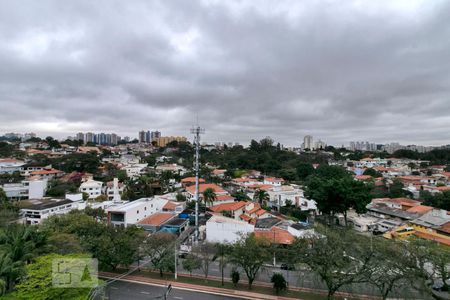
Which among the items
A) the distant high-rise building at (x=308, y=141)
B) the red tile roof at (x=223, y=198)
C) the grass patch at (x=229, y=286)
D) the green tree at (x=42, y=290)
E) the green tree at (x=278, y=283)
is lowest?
the grass patch at (x=229, y=286)

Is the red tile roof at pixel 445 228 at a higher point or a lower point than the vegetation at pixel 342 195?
lower

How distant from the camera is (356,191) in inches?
1180

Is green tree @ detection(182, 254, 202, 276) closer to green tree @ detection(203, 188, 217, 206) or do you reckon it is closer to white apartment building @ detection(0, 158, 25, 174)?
green tree @ detection(203, 188, 217, 206)

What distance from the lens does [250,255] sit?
51.7 ft

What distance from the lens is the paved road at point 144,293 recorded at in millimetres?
15727

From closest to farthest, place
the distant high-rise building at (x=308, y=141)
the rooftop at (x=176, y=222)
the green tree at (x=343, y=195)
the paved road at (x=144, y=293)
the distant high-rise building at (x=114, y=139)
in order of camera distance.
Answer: the paved road at (x=144, y=293) → the rooftop at (x=176, y=222) → the green tree at (x=343, y=195) → the distant high-rise building at (x=308, y=141) → the distant high-rise building at (x=114, y=139)

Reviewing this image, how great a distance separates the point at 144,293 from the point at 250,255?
728 cm

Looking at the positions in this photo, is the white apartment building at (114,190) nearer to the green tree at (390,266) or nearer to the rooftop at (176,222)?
the rooftop at (176,222)

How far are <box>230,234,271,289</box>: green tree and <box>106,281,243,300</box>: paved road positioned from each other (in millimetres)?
2118

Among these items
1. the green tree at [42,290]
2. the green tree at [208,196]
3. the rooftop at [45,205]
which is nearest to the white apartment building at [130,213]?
the green tree at [208,196]

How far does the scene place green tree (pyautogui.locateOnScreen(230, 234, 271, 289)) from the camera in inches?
623

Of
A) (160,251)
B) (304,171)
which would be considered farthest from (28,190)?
(304,171)

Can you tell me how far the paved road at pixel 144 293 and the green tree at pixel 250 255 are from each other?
212 centimetres

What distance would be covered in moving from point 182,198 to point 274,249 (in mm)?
27154
